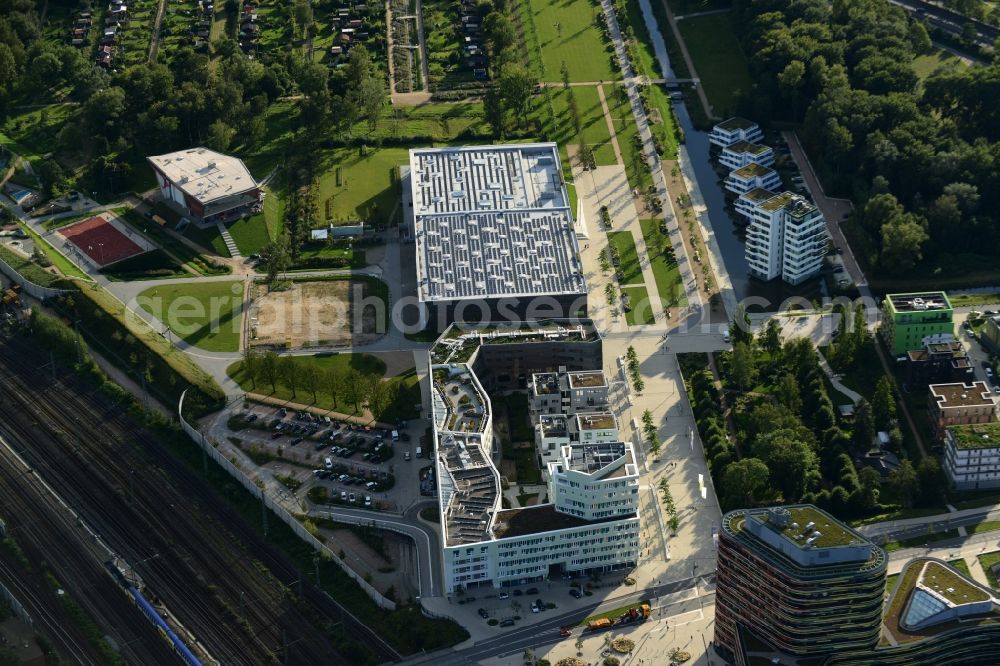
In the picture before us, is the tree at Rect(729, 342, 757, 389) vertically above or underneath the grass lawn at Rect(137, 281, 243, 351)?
above

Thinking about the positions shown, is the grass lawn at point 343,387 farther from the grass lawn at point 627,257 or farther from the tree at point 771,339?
the tree at point 771,339

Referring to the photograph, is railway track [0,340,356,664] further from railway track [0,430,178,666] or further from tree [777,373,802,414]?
tree [777,373,802,414]

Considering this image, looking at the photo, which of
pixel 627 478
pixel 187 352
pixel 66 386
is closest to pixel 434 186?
pixel 187 352

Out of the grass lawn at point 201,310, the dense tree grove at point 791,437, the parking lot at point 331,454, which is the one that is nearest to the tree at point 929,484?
the dense tree grove at point 791,437

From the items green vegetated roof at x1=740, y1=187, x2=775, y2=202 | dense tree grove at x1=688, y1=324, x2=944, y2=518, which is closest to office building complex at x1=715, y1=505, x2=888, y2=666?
dense tree grove at x1=688, y1=324, x2=944, y2=518

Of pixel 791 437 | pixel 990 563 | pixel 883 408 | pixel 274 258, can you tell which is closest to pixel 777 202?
pixel 883 408
